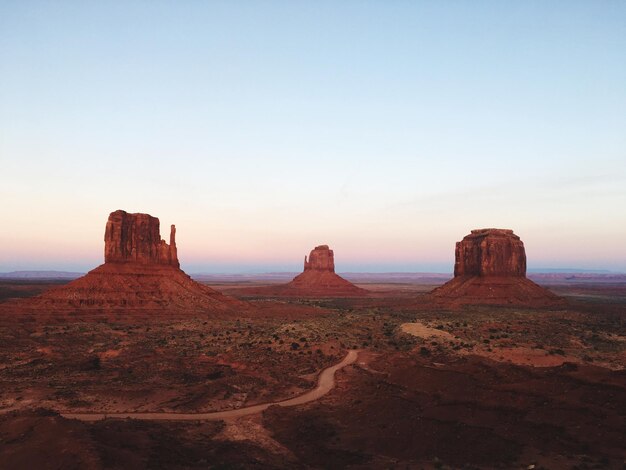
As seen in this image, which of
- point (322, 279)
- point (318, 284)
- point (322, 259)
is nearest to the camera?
point (318, 284)

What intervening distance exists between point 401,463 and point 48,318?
59401mm

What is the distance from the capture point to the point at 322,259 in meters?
162

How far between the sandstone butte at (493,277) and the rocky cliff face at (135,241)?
194ft

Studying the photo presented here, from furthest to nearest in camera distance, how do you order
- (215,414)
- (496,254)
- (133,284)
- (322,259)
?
(322,259), (496,254), (133,284), (215,414)

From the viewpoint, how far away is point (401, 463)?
18.7 metres

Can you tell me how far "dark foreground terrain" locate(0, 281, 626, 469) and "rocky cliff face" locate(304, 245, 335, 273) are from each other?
10750cm

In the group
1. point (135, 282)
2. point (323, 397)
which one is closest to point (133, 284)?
point (135, 282)

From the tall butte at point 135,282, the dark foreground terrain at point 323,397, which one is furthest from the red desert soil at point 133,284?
the dark foreground terrain at point 323,397

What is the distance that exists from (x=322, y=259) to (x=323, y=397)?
13323 cm

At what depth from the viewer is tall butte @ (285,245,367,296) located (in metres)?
150

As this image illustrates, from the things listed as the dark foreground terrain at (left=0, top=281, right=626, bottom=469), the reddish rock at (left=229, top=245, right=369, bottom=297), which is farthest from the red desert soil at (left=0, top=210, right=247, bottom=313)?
the reddish rock at (left=229, top=245, right=369, bottom=297)

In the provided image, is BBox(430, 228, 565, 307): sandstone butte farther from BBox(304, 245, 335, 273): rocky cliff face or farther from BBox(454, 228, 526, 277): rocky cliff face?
BBox(304, 245, 335, 273): rocky cliff face

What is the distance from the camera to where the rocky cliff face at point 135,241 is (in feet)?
248

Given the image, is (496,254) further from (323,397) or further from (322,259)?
(323,397)
